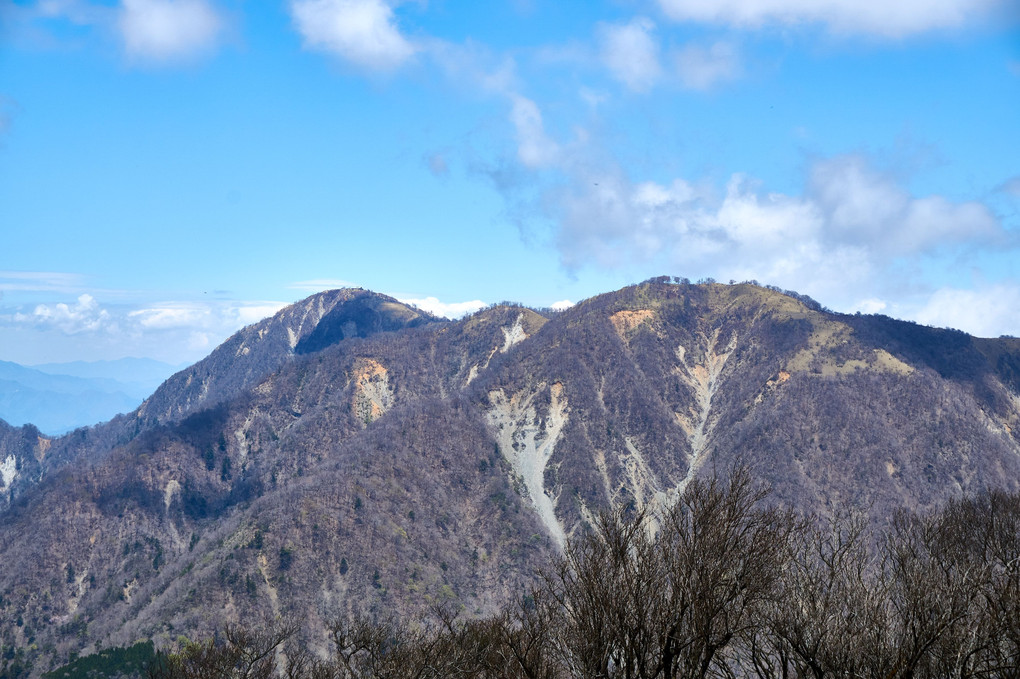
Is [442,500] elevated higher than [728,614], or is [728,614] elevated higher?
[728,614]

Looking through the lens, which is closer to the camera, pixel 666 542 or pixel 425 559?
pixel 666 542

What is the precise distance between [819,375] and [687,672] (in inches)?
7602

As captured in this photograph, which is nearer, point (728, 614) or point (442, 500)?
point (728, 614)

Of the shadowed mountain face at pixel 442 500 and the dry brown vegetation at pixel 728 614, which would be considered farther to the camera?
the shadowed mountain face at pixel 442 500

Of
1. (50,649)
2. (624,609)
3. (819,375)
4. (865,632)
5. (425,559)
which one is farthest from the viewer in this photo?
(819,375)

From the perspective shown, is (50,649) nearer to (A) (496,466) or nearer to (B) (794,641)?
(A) (496,466)

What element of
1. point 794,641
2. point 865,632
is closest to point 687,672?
point 794,641

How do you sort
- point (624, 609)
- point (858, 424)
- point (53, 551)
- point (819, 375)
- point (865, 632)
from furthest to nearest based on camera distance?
point (819, 375), point (858, 424), point (53, 551), point (865, 632), point (624, 609)

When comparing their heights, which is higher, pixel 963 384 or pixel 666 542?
pixel 963 384

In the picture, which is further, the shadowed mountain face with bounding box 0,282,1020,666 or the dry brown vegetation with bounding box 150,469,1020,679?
the shadowed mountain face with bounding box 0,282,1020,666

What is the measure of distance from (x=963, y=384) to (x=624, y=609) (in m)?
218

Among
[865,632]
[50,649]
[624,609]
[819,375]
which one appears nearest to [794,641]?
[865,632]

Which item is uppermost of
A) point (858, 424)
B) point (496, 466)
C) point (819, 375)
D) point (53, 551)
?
point (819, 375)

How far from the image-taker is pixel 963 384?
7746 inches
